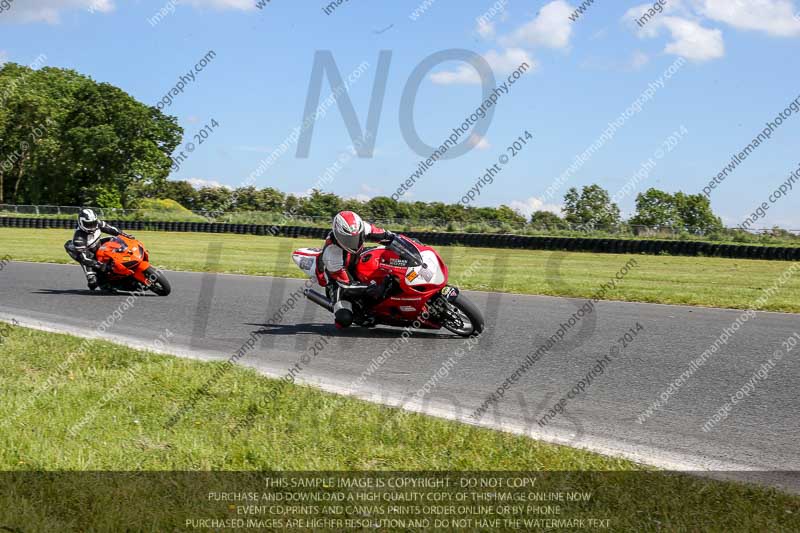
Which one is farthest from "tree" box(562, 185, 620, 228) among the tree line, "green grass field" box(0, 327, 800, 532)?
"green grass field" box(0, 327, 800, 532)

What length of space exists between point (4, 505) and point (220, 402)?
211 centimetres

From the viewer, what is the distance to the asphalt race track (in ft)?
17.5

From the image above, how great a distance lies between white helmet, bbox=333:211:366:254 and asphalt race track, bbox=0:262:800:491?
3.79 ft

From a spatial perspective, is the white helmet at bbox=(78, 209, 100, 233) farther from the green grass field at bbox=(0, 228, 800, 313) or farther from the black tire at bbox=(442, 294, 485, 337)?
the black tire at bbox=(442, 294, 485, 337)

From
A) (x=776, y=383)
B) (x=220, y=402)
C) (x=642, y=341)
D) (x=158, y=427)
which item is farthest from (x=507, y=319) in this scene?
(x=158, y=427)

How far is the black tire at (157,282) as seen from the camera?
13.7m

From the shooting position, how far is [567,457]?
470 cm

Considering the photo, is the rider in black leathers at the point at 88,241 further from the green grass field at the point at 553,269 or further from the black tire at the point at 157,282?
the green grass field at the point at 553,269

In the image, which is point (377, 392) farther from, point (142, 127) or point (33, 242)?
point (142, 127)

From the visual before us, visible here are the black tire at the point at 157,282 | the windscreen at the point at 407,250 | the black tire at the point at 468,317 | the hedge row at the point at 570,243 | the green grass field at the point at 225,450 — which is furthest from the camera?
the hedge row at the point at 570,243

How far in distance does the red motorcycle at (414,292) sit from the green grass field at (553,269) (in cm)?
590

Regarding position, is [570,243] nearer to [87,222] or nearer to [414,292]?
[87,222]

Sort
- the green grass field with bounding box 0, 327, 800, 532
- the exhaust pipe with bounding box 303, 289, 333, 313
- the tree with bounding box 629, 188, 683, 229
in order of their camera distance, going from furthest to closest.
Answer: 1. the tree with bounding box 629, 188, 683, 229
2. the exhaust pipe with bounding box 303, 289, 333, 313
3. the green grass field with bounding box 0, 327, 800, 532

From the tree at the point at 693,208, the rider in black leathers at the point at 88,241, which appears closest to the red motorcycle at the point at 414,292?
the rider in black leathers at the point at 88,241
